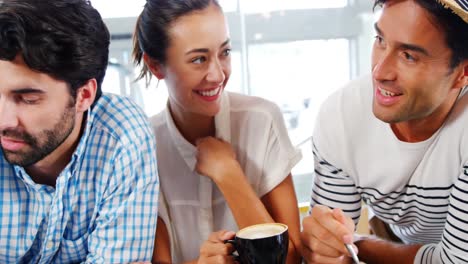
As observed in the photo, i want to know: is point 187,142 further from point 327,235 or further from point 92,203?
point 327,235

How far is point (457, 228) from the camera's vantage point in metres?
1.04

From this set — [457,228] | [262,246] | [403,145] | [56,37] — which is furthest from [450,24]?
[56,37]

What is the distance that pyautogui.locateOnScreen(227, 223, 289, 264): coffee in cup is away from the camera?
87 centimetres

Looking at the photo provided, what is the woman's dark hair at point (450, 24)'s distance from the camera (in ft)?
3.20

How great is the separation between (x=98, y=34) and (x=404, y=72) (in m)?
0.65

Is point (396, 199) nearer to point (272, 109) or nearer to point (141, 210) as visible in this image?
point (272, 109)

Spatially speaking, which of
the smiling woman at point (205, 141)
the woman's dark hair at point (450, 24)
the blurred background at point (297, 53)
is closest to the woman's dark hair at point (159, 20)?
the smiling woman at point (205, 141)

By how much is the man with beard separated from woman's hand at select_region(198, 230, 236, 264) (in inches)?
7.4

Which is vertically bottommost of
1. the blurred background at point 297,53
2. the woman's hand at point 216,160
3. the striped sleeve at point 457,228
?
the striped sleeve at point 457,228

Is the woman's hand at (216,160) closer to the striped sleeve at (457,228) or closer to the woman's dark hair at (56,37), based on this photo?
the woman's dark hair at (56,37)

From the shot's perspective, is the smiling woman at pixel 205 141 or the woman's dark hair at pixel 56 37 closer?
the woman's dark hair at pixel 56 37

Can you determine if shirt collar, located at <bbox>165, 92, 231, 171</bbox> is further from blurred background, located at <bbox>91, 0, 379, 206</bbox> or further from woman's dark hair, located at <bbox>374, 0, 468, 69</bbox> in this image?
blurred background, located at <bbox>91, 0, 379, 206</bbox>

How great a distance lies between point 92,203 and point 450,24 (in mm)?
838

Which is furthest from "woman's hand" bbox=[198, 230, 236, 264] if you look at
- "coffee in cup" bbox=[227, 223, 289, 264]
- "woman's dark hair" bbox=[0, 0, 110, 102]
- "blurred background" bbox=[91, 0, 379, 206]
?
"blurred background" bbox=[91, 0, 379, 206]
